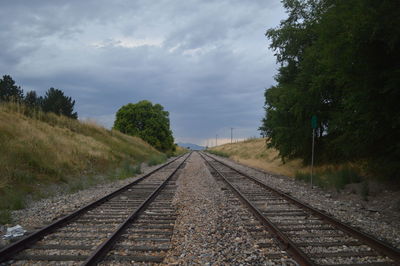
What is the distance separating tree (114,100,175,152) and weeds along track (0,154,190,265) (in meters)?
48.3

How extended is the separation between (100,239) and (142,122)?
174 feet

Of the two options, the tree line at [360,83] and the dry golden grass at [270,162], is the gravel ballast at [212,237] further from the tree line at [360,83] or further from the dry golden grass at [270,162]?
the dry golden grass at [270,162]

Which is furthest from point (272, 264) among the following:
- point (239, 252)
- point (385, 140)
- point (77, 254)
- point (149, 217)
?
point (385, 140)

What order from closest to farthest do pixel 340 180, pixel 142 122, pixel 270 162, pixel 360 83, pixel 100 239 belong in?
pixel 100 239, pixel 360 83, pixel 340 180, pixel 270 162, pixel 142 122

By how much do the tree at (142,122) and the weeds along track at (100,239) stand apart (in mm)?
48258

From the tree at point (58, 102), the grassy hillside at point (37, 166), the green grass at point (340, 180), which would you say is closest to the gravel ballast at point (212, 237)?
the grassy hillside at point (37, 166)

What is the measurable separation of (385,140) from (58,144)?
1597 cm

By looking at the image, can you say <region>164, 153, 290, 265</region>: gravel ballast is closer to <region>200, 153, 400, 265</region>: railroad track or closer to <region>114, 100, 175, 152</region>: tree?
<region>200, 153, 400, 265</region>: railroad track

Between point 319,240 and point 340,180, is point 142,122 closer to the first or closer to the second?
point 340,180

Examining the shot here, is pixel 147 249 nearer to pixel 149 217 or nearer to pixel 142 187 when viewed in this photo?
pixel 149 217

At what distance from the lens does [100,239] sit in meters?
5.79

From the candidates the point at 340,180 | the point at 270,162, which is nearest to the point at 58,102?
the point at 270,162

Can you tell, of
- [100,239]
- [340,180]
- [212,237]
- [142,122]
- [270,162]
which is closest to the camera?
[100,239]

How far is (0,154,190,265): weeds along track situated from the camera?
15.9ft
